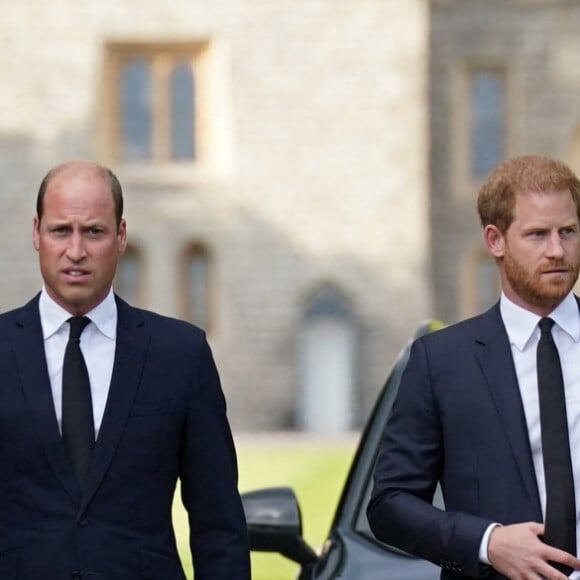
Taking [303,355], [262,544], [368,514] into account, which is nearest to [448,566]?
[368,514]

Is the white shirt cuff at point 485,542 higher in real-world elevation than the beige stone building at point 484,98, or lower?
lower

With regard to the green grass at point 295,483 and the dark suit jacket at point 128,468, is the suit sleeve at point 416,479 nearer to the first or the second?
the dark suit jacket at point 128,468

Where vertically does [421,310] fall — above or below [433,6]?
below

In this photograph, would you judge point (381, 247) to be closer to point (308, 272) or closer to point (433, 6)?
point (308, 272)

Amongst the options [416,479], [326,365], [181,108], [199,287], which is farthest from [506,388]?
[181,108]

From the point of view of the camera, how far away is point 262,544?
13.1ft

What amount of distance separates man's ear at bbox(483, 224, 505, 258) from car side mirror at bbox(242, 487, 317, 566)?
93 centimetres

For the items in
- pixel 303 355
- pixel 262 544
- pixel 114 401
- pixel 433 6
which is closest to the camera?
pixel 114 401

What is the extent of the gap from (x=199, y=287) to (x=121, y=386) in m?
24.0

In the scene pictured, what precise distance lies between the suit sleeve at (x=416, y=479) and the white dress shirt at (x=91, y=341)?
21.9 inches

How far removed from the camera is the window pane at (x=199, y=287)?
2739 centimetres

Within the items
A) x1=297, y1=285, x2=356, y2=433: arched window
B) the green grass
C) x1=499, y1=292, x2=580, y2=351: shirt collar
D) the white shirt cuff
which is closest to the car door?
the white shirt cuff

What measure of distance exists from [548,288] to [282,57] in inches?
941

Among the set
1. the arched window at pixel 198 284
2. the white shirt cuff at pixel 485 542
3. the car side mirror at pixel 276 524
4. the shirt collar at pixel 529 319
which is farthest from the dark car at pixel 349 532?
the arched window at pixel 198 284
